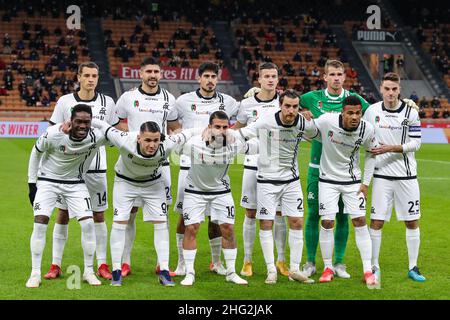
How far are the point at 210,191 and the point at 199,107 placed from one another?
1.15m

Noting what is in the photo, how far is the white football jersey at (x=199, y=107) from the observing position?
8.92 metres

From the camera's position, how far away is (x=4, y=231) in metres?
11.4

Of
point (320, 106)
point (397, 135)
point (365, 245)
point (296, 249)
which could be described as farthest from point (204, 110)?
point (365, 245)

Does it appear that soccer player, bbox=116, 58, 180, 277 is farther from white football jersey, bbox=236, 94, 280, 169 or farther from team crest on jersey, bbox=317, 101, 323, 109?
team crest on jersey, bbox=317, 101, 323, 109

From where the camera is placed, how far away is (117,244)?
Answer: 8.11 metres

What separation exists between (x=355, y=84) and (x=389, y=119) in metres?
31.4

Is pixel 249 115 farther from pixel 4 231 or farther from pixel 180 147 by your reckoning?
pixel 4 231

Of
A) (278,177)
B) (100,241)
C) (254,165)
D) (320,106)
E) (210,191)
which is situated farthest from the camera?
(320,106)

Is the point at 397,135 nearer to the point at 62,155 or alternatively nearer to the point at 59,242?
the point at 62,155

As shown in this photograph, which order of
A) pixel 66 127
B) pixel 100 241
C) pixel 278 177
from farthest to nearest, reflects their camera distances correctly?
pixel 100 241 → pixel 278 177 → pixel 66 127

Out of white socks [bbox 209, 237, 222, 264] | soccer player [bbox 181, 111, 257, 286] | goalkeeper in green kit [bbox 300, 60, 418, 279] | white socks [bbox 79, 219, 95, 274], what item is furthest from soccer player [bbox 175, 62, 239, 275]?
white socks [bbox 79, 219, 95, 274]

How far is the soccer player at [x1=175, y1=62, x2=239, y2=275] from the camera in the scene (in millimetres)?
8781

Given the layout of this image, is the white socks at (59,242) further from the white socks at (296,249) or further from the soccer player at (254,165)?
the white socks at (296,249)
